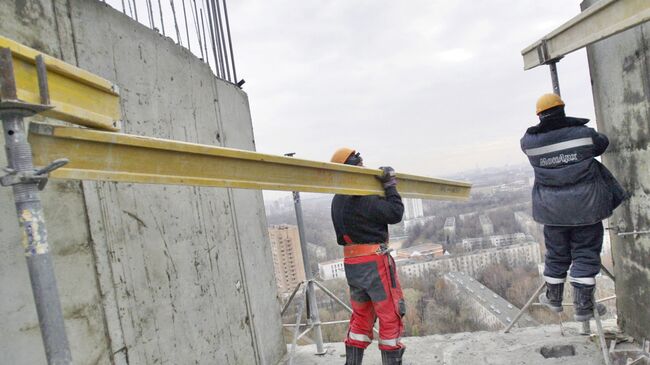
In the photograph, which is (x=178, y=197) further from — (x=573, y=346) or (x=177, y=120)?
(x=573, y=346)

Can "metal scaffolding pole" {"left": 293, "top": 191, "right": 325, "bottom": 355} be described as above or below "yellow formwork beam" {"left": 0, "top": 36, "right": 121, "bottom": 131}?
below

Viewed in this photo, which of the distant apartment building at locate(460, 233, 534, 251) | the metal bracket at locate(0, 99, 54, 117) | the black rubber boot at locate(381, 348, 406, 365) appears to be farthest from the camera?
the distant apartment building at locate(460, 233, 534, 251)

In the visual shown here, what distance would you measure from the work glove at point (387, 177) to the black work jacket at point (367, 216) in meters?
0.03

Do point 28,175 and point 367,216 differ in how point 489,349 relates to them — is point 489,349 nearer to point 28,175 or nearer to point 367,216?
point 367,216

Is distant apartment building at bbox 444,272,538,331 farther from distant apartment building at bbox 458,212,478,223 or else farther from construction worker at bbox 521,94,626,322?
construction worker at bbox 521,94,626,322

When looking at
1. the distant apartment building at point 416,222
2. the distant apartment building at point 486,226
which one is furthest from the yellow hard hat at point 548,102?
the distant apartment building at point 486,226

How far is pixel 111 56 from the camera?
2926mm

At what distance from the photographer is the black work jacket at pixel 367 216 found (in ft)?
11.5

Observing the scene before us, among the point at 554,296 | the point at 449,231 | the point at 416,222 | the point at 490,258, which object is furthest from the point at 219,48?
the point at 490,258

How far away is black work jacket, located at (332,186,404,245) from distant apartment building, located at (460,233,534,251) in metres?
28.9

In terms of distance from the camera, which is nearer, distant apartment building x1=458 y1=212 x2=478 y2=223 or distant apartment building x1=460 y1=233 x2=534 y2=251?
distant apartment building x1=460 y1=233 x2=534 y2=251

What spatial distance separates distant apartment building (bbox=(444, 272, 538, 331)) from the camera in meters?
20.0

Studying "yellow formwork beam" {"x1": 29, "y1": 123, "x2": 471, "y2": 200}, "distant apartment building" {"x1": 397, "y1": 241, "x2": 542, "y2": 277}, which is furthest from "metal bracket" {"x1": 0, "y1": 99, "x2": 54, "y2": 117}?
"distant apartment building" {"x1": 397, "y1": 241, "x2": 542, "y2": 277}

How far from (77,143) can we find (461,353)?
4098 millimetres
